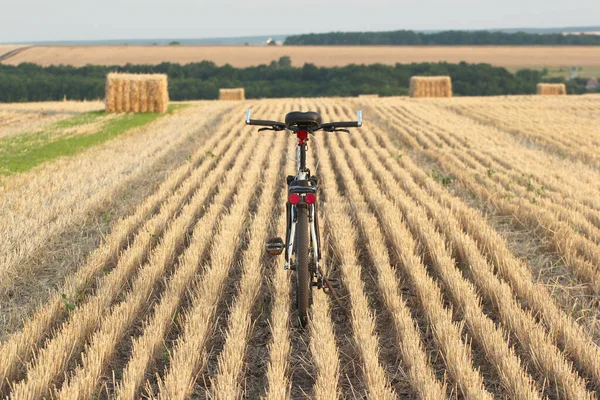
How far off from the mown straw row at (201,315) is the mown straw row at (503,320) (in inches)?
72.2

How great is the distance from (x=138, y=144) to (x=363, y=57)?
52.8m

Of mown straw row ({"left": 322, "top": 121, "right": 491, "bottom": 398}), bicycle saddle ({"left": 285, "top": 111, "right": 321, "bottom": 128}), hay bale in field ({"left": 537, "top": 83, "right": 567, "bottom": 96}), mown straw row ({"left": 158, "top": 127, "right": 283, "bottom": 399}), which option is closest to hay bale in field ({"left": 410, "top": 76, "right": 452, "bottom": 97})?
hay bale in field ({"left": 537, "top": 83, "right": 567, "bottom": 96})

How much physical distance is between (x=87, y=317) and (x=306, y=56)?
211 ft

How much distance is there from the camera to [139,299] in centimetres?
503

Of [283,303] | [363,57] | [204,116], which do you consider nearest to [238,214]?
[283,303]

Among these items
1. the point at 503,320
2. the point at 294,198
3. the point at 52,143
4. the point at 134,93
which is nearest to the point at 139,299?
the point at 294,198

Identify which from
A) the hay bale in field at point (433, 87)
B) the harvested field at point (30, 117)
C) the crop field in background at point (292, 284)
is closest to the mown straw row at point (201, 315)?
the crop field in background at point (292, 284)

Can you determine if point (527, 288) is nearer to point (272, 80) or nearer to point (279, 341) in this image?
point (279, 341)

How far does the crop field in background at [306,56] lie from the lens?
59.3 metres

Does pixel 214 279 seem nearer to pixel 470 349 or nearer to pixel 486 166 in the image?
pixel 470 349

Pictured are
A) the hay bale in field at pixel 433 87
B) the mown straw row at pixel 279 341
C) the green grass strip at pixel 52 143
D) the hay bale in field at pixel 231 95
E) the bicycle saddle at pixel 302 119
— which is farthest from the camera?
the hay bale in field at pixel 231 95

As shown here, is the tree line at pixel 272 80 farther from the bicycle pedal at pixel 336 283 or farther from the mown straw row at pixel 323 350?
the mown straw row at pixel 323 350

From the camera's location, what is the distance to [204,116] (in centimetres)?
2169

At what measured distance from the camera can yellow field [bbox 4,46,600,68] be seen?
2343 inches
